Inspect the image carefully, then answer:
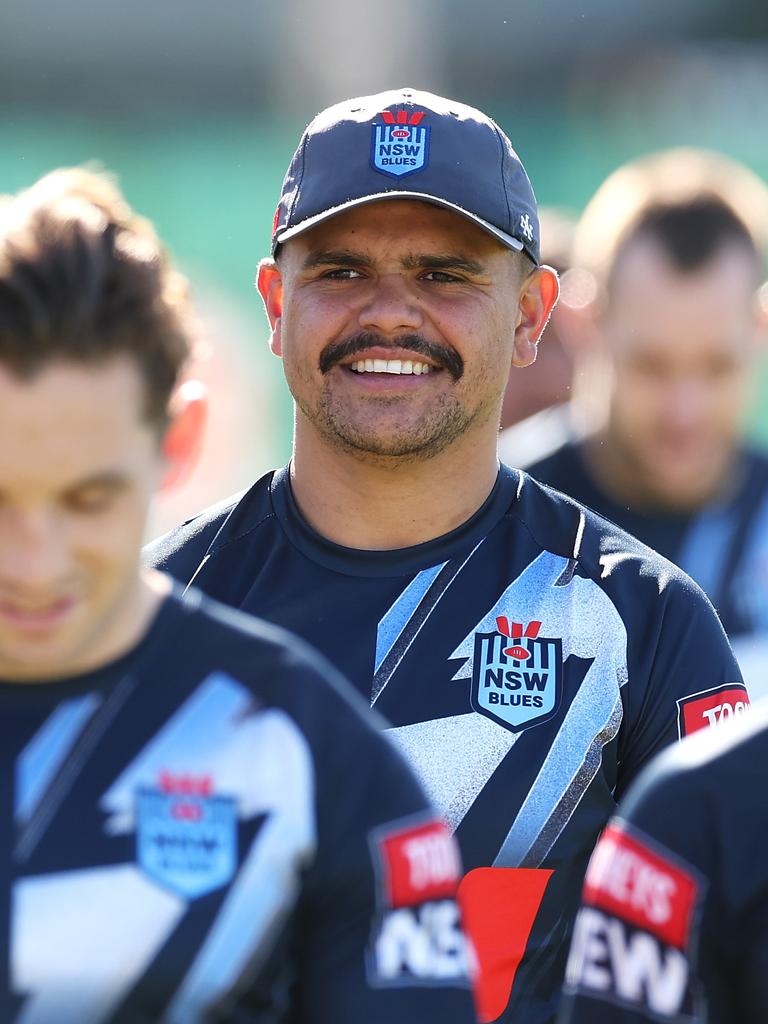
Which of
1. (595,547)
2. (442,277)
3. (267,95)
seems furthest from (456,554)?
(267,95)

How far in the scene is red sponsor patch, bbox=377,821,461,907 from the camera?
209 cm

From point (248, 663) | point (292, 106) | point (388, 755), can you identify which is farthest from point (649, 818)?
point (292, 106)

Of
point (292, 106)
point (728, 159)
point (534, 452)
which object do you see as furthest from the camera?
point (292, 106)

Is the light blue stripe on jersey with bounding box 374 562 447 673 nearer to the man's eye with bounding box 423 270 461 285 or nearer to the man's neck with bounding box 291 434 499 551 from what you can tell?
the man's neck with bounding box 291 434 499 551

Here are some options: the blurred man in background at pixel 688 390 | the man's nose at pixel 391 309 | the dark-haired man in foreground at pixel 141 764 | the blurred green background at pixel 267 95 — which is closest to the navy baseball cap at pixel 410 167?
the man's nose at pixel 391 309

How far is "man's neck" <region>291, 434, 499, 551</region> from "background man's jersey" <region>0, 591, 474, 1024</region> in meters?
1.04

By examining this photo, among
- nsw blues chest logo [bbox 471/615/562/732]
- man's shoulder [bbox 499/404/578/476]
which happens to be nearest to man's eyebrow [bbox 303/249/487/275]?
nsw blues chest logo [bbox 471/615/562/732]

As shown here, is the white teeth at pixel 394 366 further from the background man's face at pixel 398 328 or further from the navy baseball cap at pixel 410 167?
the navy baseball cap at pixel 410 167

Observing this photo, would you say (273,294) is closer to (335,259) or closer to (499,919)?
(335,259)

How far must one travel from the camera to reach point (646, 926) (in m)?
2.09

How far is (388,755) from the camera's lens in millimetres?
2135

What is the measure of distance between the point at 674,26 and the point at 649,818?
14911mm

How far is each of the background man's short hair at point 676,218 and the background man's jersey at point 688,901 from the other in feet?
10.6

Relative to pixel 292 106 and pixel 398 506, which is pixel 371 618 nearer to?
pixel 398 506
